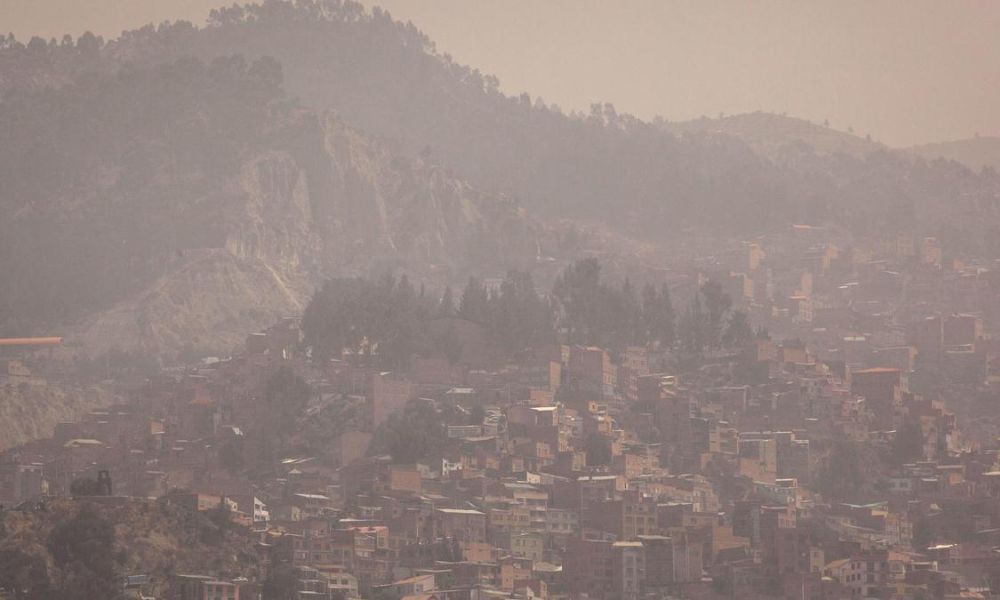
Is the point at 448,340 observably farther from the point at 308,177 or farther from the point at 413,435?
the point at 308,177

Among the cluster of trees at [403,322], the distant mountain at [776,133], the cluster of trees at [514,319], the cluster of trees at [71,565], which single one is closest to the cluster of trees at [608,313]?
the cluster of trees at [514,319]

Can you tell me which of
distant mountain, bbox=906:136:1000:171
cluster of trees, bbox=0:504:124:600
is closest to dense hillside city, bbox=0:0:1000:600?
cluster of trees, bbox=0:504:124:600

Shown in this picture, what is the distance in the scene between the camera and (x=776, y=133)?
16325 cm

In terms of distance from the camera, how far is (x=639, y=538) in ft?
251

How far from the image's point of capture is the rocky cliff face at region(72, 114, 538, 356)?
107 m

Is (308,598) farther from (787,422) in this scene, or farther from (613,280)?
(613,280)

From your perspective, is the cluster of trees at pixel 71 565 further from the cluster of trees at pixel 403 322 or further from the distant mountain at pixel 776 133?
the distant mountain at pixel 776 133

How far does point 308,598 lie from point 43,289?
4583 centimetres

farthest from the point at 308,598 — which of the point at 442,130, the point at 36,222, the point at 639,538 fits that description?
the point at 442,130

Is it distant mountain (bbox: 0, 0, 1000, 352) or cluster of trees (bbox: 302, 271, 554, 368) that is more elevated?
distant mountain (bbox: 0, 0, 1000, 352)

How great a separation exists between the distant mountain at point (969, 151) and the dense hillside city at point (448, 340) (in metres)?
13.2

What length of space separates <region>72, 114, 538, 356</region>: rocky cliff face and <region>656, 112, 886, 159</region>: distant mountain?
2972 centimetres

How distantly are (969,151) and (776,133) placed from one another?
1426 centimetres

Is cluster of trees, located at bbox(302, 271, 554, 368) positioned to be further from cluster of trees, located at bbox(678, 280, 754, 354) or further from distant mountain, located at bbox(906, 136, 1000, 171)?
distant mountain, located at bbox(906, 136, 1000, 171)
